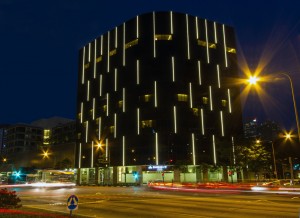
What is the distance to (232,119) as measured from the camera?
7812 cm

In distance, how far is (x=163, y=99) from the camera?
7238 cm

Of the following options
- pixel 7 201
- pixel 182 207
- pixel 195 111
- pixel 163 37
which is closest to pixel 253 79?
pixel 182 207

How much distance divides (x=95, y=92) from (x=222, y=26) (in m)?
36.6

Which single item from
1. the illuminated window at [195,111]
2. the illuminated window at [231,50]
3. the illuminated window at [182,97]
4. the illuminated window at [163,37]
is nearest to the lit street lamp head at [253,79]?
the illuminated window at [182,97]

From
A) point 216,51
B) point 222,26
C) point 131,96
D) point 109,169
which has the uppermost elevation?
point 222,26

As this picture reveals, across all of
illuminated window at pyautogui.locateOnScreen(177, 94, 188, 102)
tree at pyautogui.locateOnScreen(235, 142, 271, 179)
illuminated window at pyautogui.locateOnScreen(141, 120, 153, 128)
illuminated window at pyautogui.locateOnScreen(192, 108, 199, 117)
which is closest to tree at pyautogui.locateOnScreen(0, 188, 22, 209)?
illuminated window at pyautogui.locateOnScreen(141, 120, 153, 128)

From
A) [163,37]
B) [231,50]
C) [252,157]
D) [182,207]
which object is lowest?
[182,207]

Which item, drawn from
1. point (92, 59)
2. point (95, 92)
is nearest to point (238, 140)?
point (95, 92)

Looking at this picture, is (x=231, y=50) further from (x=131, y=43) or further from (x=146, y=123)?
(x=146, y=123)

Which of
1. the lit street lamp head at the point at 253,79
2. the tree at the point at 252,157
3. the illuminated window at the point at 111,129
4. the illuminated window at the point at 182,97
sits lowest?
the tree at the point at 252,157

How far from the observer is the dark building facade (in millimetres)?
71188

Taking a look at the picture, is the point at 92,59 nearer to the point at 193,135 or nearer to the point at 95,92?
the point at 95,92

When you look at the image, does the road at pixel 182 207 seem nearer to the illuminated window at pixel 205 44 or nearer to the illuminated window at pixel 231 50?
the illuminated window at pixel 205 44

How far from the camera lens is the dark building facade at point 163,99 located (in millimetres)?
71188
